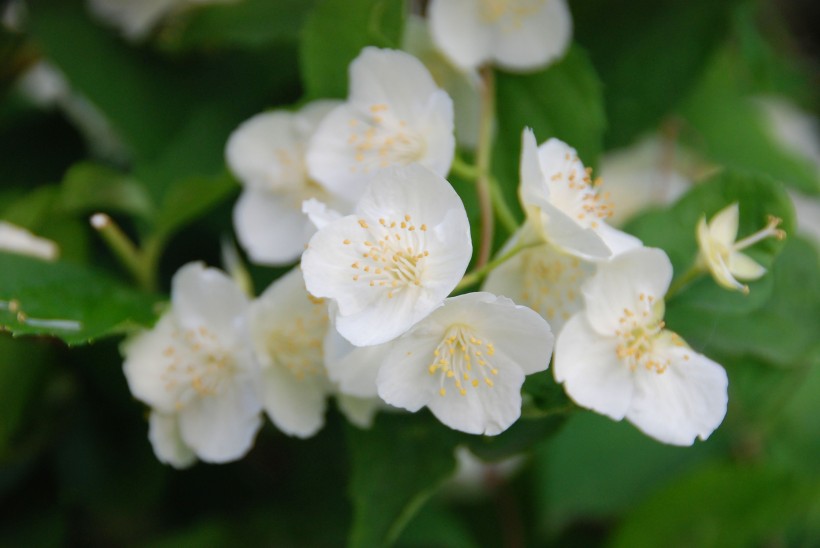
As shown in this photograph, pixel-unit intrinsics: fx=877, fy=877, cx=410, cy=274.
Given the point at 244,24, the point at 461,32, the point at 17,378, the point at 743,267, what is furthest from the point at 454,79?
the point at 17,378

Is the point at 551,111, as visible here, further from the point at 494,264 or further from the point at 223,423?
the point at 223,423

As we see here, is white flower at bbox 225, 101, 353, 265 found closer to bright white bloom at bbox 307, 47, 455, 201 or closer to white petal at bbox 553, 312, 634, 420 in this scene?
bright white bloom at bbox 307, 47, 455, 201

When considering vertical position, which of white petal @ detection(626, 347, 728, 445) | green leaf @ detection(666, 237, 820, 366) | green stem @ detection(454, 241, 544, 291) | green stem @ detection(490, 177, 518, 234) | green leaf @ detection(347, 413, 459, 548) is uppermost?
green stem @ detection(454, 241, 544, 291)

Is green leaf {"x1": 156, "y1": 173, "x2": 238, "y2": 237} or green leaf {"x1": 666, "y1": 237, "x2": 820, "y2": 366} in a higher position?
green leaf {"x1": 156, "y1": 173, "x2": 238, "y2": 237}

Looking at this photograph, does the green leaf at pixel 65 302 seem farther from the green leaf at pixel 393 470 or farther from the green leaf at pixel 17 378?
the green leaf at pixel 393 470

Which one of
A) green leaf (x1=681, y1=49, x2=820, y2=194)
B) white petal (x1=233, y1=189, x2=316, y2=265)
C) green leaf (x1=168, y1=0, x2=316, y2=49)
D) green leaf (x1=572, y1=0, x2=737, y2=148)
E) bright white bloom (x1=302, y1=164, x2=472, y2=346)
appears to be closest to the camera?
bright white bloom (x1=302, y1=164, x2=472, y2=346)

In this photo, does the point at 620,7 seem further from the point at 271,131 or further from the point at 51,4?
the point at 51,4

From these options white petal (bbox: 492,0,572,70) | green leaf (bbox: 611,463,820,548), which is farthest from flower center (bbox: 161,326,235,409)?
green leaf (bbox: 611,463,820,548)
